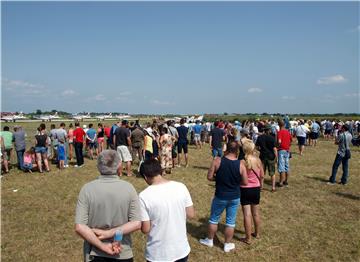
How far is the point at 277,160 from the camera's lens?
32.4 ft

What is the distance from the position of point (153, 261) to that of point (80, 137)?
413 inches

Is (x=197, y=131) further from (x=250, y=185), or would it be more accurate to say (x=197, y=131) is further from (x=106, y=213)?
(x=106, y=213)

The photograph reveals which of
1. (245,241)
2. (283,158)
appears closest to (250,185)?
(245,241)

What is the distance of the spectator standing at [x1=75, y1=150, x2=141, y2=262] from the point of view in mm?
3023

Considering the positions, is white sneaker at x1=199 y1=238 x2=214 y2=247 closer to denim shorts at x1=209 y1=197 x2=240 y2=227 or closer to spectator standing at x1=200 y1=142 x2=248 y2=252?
denim shorts at x1=209 y1=197 x2=240 y2=227

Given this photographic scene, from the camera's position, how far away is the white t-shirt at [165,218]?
3.32 meters

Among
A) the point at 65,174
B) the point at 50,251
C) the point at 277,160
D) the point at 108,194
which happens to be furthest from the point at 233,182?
the point at 65,174

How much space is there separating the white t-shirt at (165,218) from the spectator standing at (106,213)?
0.60ft

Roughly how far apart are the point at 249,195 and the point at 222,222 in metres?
1.71

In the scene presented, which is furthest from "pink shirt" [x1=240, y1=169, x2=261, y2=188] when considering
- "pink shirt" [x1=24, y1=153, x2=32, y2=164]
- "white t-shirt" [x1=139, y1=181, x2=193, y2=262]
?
"pink shirt" [x1=24, y1=153, x2=32, y2=164]

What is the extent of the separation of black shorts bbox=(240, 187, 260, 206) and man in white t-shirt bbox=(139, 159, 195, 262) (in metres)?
2.66

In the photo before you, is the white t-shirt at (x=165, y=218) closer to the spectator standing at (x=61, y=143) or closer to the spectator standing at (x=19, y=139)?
the spectator standing at (x=61, y=143)

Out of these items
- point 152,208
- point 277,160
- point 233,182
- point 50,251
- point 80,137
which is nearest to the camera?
point 152,208

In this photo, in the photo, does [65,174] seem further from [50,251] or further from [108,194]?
[108,194]
